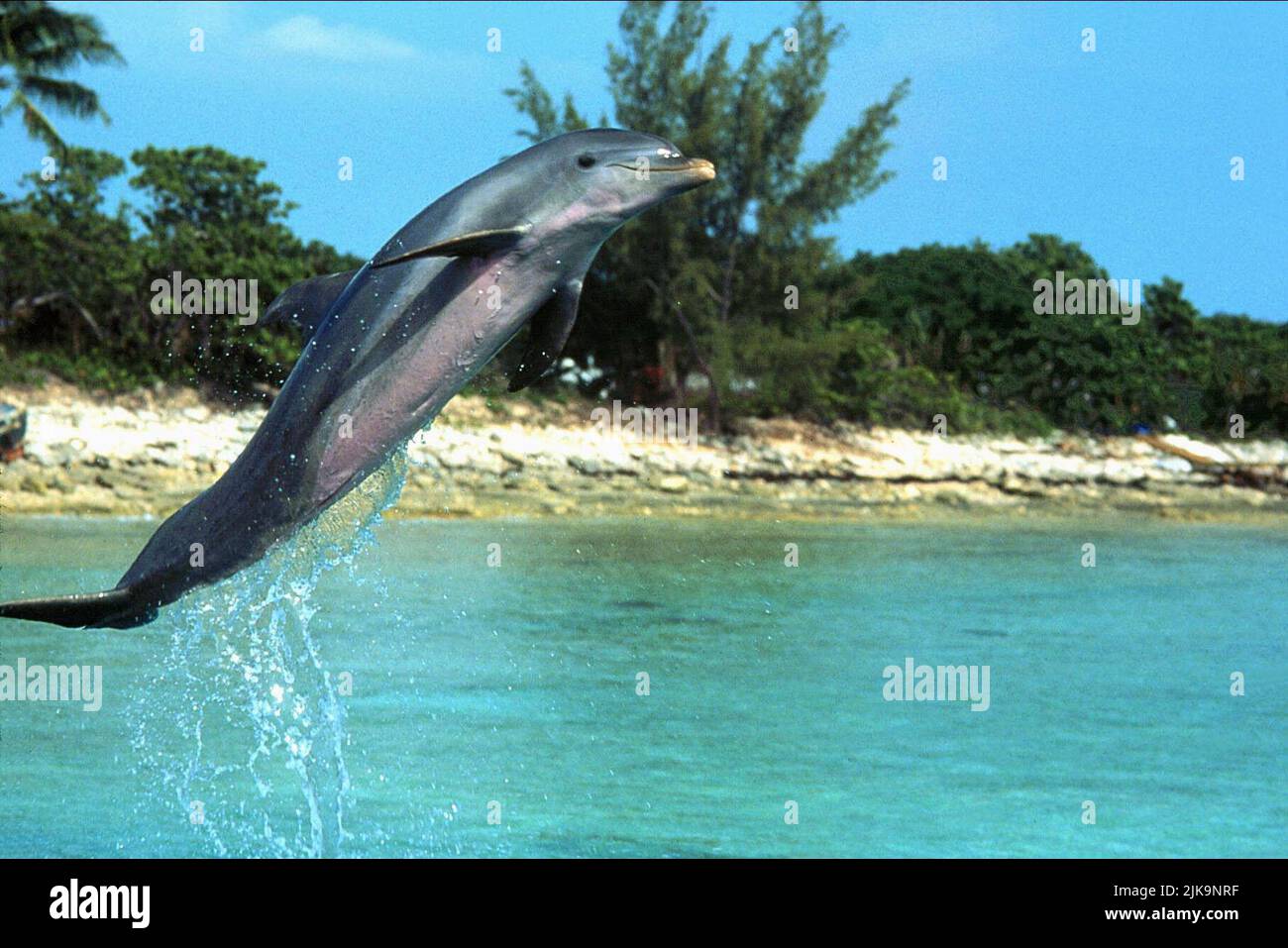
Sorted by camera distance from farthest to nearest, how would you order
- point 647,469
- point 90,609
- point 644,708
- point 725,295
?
1. point 725,295
2. point 647,469
3. point 644,708
4. point 90,609

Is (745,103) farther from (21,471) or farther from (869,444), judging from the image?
(21,471)

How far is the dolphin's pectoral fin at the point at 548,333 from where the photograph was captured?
16.0ft

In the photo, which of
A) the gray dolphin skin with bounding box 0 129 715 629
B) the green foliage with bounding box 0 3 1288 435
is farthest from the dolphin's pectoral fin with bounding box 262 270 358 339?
the green foliage with bounding box 0 3 1288 435

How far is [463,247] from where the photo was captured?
4.62m

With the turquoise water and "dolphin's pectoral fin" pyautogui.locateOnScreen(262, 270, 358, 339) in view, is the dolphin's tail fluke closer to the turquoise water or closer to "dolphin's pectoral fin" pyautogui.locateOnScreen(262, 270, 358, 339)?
the turquoise water

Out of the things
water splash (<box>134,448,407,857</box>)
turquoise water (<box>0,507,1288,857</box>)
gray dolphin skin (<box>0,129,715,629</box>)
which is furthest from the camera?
turquoise water (<box>0,507,1288,857</box>)

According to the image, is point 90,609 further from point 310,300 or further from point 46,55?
point 46,55

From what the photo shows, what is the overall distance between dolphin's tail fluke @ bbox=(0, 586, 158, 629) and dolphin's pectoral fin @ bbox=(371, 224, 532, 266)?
4.29 ft

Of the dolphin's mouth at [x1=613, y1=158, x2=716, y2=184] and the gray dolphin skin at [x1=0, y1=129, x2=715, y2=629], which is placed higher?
the dolphin's mouth at [x1=613, y1=158, x2=716, y2=184]

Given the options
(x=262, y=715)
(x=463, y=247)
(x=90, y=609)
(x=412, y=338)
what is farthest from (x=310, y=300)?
(x=262, y=715)

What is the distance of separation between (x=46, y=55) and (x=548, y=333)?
27.7 meters

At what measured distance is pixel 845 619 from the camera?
1438 centimetres

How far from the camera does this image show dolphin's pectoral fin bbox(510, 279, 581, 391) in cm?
488
